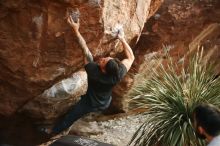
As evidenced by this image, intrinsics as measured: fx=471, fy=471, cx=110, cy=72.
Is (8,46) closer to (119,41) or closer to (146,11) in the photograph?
(119,41)

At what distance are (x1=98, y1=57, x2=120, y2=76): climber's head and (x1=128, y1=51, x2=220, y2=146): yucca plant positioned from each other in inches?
25.7

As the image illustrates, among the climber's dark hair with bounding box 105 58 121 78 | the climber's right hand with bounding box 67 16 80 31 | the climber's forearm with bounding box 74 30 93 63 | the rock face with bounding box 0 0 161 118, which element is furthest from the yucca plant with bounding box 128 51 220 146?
the climber's right hand with bounding box 67 16 80 31

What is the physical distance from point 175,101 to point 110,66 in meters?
0.96

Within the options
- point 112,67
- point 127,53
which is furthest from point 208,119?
point 127,53

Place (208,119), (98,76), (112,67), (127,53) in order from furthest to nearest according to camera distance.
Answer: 1. (127,53)
2. (98,76)
3. (112,67)
4. (208,119)

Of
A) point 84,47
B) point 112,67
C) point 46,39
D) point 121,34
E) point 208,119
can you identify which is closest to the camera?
point 208,119

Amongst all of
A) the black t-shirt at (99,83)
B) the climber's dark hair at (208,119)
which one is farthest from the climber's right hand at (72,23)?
the climber's dark hair at (208,119)

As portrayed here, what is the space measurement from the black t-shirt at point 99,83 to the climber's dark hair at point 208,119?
2491mm

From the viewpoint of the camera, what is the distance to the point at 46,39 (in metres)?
6.00

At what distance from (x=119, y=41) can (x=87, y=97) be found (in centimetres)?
102

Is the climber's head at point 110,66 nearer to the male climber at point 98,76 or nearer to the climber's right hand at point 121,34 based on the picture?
the male climber at point 98,76

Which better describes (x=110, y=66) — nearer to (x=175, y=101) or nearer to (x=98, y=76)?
(x=98, y=76)

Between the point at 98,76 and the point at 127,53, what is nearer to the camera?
the point at 98,76

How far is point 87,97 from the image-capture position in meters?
6.12
